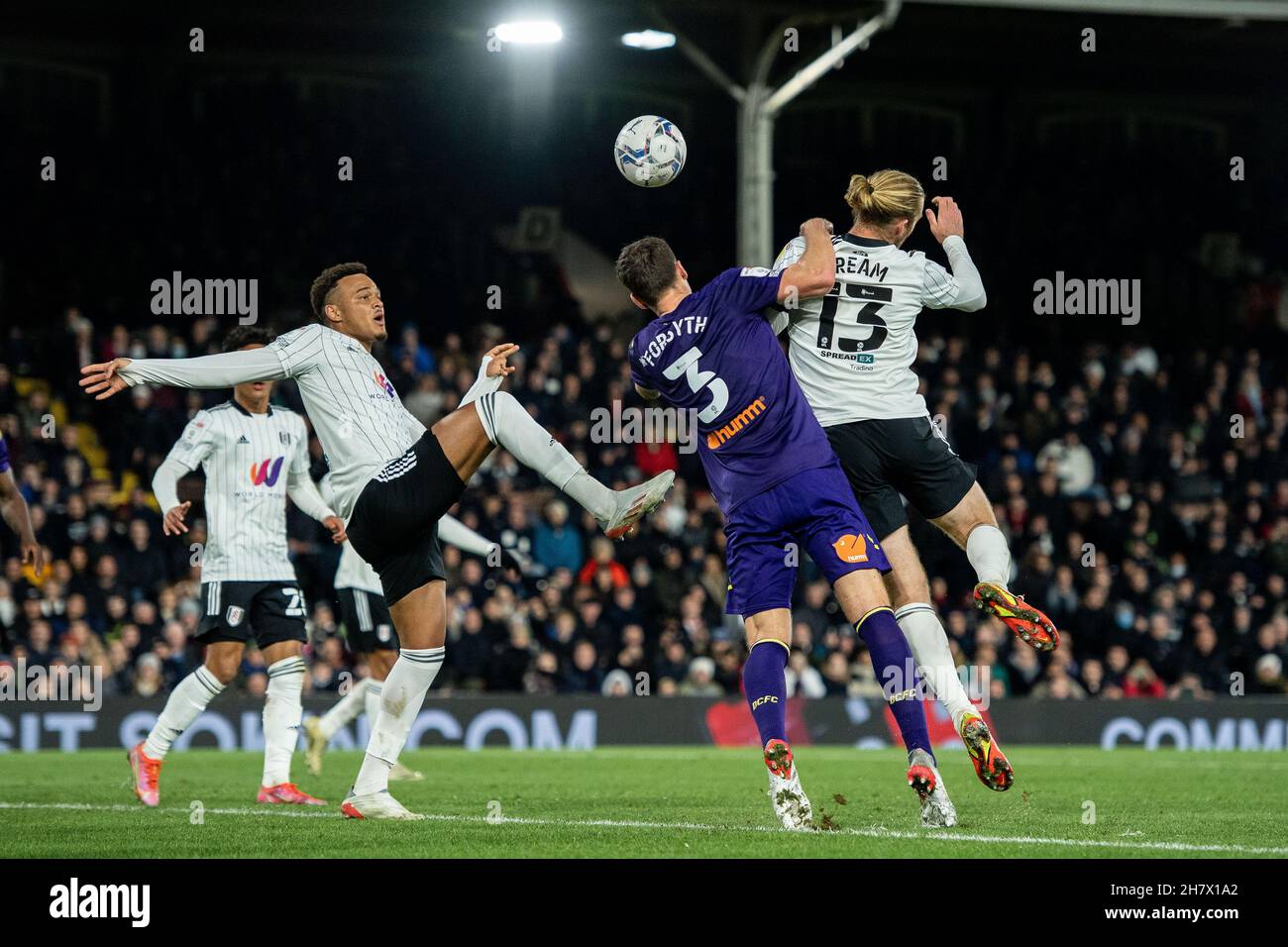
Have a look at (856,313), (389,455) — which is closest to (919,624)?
(856,313)

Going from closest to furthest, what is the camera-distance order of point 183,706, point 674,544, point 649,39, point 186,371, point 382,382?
1. point 186,371
2. point 382,382
3. point 183,706
4. point 674,544
5. point 649,39

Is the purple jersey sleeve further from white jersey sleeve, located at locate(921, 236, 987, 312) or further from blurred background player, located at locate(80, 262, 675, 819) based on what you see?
white jersey sleeve, located at locate(921, 236, 987, 312)

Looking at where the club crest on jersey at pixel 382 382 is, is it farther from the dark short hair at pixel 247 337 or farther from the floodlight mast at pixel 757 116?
the floodlight mast at pixel 757 116

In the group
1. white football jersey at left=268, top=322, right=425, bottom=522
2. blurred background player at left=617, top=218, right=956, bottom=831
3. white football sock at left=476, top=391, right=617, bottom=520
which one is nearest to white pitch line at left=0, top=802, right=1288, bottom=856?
blurred background player at left=617, top=218, right=956, bottom=831

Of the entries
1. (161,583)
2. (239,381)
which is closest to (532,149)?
(161,583)

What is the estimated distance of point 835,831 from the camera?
7031 millimetres

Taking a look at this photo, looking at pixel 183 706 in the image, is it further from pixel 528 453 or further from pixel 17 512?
pixel 528 453

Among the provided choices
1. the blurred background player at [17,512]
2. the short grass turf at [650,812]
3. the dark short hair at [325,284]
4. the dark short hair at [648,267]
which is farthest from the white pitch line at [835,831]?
the dark short hair at [325,284]

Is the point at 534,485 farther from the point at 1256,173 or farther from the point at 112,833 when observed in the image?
the point at 1256,173

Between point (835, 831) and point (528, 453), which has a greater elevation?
point (528, 453)

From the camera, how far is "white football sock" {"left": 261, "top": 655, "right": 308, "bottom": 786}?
9539 millimetres

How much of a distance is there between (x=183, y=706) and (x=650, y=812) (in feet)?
8.90

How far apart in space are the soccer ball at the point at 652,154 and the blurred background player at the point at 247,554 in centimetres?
224

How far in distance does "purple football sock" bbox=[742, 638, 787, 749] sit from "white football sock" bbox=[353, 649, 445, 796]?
4.61 ft
